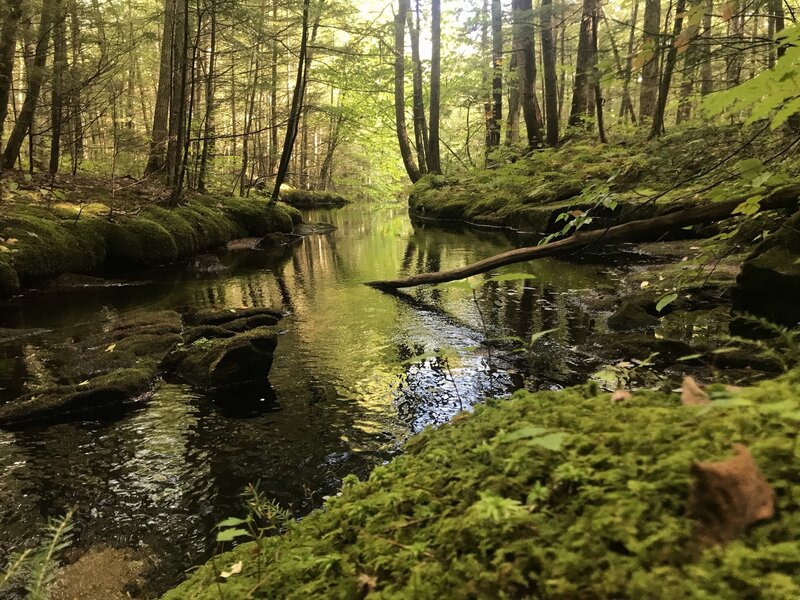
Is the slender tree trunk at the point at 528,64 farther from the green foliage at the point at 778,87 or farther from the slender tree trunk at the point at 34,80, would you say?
the green foliage at the point at 778,87

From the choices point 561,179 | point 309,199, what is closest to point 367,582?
point 561,179

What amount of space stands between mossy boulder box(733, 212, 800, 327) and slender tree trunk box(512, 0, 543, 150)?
11682 millimetres

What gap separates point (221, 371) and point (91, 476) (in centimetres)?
172

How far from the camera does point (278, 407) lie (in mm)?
4637

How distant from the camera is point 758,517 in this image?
34.8 inches

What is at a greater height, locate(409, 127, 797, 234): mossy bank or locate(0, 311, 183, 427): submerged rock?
locate(409, 127, 797, 234): mossy bank

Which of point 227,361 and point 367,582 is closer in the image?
point 367,582

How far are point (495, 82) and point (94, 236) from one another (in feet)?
57.9

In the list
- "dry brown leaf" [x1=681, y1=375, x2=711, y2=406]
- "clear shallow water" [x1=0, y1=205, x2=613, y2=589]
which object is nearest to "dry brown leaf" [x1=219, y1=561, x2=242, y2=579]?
"clear shallow water" [x1=0, y1=205, x2=613, y2=589]

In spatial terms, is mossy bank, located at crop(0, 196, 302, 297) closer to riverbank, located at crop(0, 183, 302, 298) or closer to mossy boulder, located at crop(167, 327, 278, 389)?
riverbank, located at crop(0, 183, 302, 298)

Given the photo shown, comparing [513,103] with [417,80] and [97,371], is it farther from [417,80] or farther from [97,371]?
[97,371]

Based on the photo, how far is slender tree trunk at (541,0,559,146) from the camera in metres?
13.8

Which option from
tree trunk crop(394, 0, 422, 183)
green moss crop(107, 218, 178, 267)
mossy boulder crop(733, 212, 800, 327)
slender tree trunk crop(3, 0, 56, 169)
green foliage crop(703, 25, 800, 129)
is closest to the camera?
green foliage crop(703, 25, 800, 129)

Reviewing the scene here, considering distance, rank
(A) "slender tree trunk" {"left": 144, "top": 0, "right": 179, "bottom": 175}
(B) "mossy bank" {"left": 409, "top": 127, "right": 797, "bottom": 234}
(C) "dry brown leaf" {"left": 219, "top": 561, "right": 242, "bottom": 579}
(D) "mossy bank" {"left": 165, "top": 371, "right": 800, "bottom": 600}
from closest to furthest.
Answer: (D) "mossy bank" {"left": 165, "top": 371, "right": 800, "bottom": 600}
(C) "dry brown leaf" {"left": 219, "top": 561, "right": 242, "bottom": 579}
(B) "mossy bank" {"left": 409, "top": 127, "right": 797, "bottom": 234}
(A) "slender tree trunk" {"left": 144, "top": 0, "right": 179, "bottom": 175}
